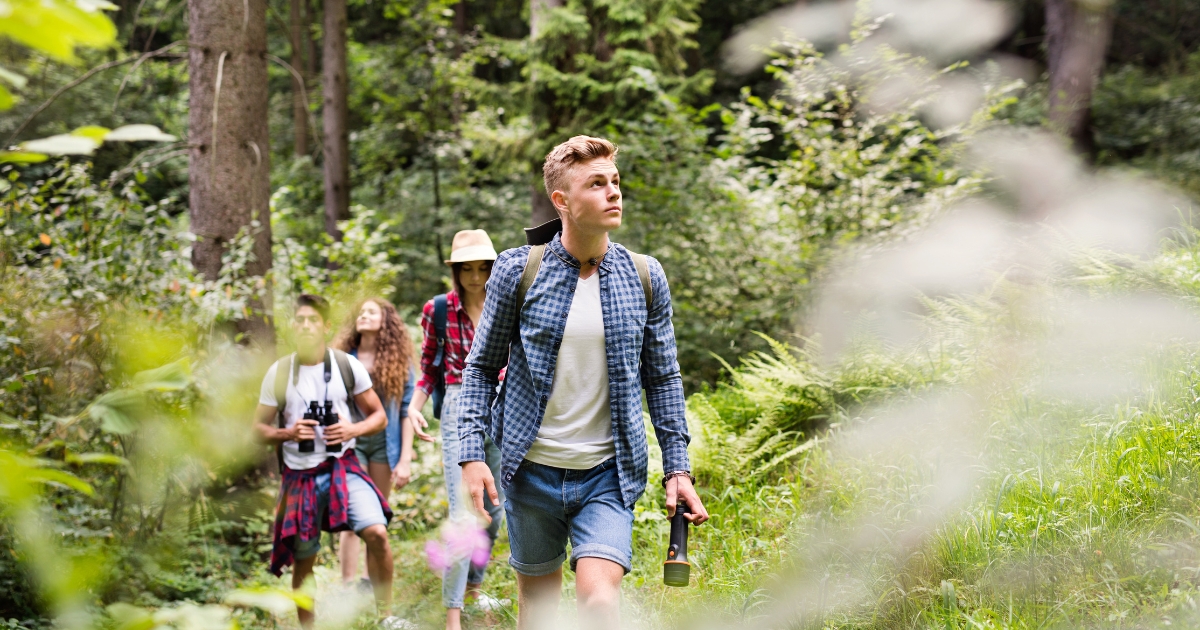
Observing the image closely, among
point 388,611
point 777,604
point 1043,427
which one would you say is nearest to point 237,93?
point 388,611

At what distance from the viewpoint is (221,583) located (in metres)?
6.34

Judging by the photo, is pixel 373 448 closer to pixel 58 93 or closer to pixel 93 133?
pixel 58 93

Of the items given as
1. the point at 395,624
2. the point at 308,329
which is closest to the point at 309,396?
the point at 308,329

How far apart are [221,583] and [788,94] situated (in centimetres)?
697

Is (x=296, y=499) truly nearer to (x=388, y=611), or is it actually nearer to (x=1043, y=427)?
(x=388, y=611)

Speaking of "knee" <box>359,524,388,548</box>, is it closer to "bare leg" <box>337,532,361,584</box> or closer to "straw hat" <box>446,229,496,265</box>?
"bare leg" <box>337,532,361,584</box>

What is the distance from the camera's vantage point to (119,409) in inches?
46.9

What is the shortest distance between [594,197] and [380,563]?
305cm

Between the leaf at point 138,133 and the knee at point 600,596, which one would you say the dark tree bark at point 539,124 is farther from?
the leaf at point 138,133

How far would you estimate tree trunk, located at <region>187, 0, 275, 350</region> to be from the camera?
7324 mm

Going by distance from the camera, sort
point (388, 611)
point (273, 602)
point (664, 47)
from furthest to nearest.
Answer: point (664, 47) < point (388, 611) < point (273, 602)

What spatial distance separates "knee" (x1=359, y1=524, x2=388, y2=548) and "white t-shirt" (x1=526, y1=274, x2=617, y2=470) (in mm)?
2139

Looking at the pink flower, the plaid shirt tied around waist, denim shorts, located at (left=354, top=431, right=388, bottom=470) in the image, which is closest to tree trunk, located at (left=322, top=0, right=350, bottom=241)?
denim shorts, located at (left=354, top=431, right=388, bottom=470)

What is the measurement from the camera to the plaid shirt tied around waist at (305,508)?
472 cm
